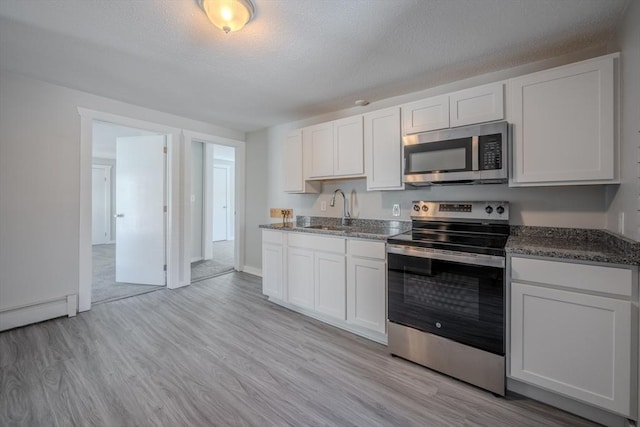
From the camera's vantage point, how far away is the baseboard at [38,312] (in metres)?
2.46

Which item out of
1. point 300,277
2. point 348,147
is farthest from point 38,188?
point 348,147

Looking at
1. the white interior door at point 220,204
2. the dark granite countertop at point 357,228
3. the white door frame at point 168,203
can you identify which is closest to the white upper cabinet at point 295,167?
the dark granite countertop at point 357,228

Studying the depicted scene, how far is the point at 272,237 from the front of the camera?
3168 millimetres

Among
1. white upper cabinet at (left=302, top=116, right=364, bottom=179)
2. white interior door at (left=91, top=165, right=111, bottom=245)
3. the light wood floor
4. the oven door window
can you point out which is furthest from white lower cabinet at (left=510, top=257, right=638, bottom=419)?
white interior door at (left=91, top=165, right=111, bottom=245)

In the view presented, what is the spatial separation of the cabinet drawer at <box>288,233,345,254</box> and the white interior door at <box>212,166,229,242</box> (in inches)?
217

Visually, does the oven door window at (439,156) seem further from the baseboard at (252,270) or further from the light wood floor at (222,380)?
the baseboard at (252,270)

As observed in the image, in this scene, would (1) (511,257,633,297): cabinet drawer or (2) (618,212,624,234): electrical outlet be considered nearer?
(1) (511,257,633,297): cabinet drawer

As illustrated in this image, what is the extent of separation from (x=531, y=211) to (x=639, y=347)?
106 cm

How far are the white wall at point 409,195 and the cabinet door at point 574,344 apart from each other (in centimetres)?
80

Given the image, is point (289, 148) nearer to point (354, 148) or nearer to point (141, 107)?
point (354, 148)

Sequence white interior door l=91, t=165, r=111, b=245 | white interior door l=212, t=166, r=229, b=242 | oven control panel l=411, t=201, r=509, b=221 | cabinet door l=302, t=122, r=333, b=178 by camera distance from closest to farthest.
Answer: oven control panel l=411, t=201, r=509, b=221, cabinet door l=302, t=122, r=333, b=178, white interior door l=91, t=165, r=111, b=245, white interior door l=212, t=166, r=229, b=242

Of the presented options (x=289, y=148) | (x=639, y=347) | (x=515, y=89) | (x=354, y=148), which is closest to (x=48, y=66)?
(x=289, y=148)

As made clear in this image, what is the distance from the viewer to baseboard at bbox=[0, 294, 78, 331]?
2.46 metres

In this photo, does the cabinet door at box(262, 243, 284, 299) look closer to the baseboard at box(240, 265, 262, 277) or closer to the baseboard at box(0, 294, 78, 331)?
the baseboard at box(240, 265, 262, 277)
